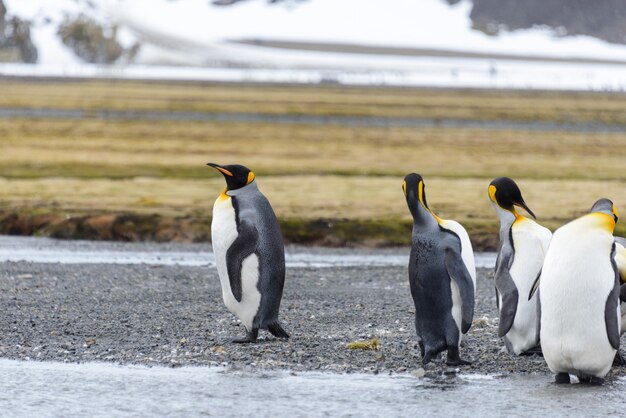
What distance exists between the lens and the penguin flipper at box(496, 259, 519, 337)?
24.0ft

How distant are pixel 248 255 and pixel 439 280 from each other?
1.40 m

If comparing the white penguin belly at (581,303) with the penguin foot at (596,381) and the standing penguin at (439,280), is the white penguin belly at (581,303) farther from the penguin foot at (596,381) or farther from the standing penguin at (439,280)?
Answer: the standing penguin at (439,280)

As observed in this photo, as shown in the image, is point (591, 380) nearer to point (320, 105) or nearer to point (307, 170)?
point (307, 170)

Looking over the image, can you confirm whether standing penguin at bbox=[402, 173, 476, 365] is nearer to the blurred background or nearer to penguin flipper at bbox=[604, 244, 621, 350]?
penguin flipper at bbox=[604, 244, 621, 350]

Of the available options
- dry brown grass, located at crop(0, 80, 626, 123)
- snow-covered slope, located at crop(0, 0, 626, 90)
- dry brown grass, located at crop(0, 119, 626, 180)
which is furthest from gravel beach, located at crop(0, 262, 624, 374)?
snow-covered slope, located at crop(0, 0, 626, 90)

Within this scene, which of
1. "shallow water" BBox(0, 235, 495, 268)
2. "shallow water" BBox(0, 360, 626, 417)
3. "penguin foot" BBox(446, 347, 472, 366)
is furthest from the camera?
"shallow water" BBox(0, 235, 495, 268)

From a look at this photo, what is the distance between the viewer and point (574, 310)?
6785 mm

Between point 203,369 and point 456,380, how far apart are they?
4.90 ft

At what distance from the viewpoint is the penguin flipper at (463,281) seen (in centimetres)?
707

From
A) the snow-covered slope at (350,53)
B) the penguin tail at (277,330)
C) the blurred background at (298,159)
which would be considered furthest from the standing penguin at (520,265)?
the snow-covered slope at (350,53)

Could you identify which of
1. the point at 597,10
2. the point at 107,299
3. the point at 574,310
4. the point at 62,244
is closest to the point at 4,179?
the point at 62,244

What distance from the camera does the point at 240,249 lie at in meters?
7.90

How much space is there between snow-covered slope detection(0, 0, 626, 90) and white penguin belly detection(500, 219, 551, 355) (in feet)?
389

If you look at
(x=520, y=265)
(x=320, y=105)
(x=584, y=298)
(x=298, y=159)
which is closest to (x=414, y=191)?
(x=520, y=265)
